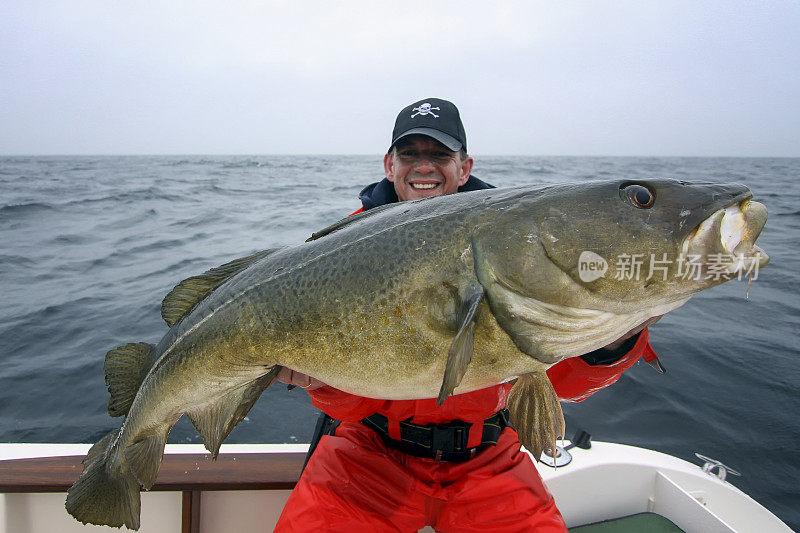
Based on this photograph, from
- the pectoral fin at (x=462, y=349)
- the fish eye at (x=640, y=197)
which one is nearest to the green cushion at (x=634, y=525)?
the pectoral fin at (x=462, y=349)

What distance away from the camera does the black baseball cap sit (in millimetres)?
3768

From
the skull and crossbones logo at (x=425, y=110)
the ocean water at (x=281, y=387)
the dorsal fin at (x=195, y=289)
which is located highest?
the skull and crossbones logo at (x=425, y=110)

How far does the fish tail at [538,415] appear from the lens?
5.81 ft

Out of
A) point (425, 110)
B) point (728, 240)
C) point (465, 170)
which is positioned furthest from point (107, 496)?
point (465, 170)

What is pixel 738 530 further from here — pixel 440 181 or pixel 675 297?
pixel 440 181

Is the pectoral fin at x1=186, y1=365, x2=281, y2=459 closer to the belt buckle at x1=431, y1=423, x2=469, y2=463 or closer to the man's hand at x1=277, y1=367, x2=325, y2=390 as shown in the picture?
the man's hand at x1=277, y1=367, x2=325, y2=390

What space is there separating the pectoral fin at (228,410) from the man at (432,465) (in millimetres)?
287

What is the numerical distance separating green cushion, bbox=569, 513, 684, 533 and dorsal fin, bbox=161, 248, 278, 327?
3.13 metres

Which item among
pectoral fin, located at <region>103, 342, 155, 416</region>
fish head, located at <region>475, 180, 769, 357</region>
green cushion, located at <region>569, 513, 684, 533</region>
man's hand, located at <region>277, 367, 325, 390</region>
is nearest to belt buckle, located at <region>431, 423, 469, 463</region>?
man's hand, located at <region>277, 367, 325, 390</region>

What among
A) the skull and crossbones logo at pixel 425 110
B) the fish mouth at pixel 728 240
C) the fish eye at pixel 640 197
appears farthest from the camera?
the skull and crossbones logo at pixel 425 110

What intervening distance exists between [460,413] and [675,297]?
4.90ft

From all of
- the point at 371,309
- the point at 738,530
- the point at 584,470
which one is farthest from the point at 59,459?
the point at 738,530

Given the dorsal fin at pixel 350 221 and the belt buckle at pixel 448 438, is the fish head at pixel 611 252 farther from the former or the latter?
the belt buckle at pixel 448 438

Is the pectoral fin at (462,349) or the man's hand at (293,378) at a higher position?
the pectoral fin at (462,349)
